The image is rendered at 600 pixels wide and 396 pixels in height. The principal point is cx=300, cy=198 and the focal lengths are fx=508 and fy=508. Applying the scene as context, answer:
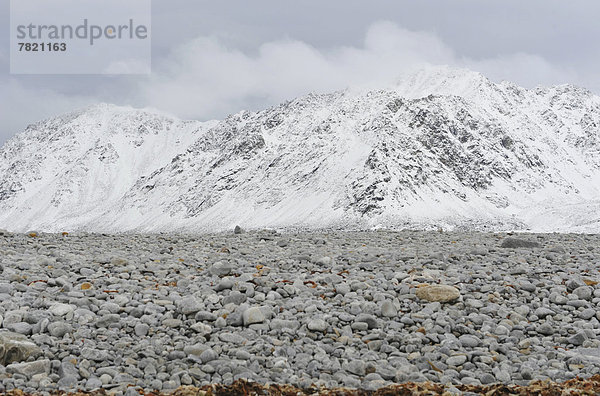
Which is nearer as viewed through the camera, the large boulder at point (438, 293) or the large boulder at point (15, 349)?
the large boulder at point (15, 349)

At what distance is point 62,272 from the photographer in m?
12.1

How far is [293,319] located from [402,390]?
118 inches

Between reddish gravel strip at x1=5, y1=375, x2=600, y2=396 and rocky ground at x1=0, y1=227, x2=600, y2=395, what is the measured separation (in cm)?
25

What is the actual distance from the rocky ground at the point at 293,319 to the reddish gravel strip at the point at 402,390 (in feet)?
0.81

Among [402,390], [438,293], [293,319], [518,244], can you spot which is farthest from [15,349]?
[518,244]

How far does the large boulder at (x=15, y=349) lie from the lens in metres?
7.99

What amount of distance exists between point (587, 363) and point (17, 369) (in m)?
9.10

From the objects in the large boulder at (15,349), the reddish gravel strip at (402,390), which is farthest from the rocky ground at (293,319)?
the reddish gravel strip at (402,390)

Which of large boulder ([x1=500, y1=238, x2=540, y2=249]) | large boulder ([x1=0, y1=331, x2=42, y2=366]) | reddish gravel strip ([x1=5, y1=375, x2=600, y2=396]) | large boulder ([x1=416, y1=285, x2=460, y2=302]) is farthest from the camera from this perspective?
large boulder ([x1=500, y1=238, x2=540, y2=249])

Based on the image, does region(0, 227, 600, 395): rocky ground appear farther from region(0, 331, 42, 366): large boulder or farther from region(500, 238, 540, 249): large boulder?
region(500, 238, 540, 249): large boulder

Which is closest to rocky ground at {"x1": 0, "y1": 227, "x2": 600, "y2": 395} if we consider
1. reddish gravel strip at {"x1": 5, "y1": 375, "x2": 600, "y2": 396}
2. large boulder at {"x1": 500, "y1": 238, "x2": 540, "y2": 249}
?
reddish gravel strip at {"x1": 5, "y1": 375, "x2": 600, "y2": 396}

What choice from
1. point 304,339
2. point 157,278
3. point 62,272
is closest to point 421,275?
point 304,339

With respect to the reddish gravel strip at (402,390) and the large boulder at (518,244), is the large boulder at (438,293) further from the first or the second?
the large boulder at (518,244)

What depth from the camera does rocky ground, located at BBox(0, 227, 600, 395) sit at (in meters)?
8.06
